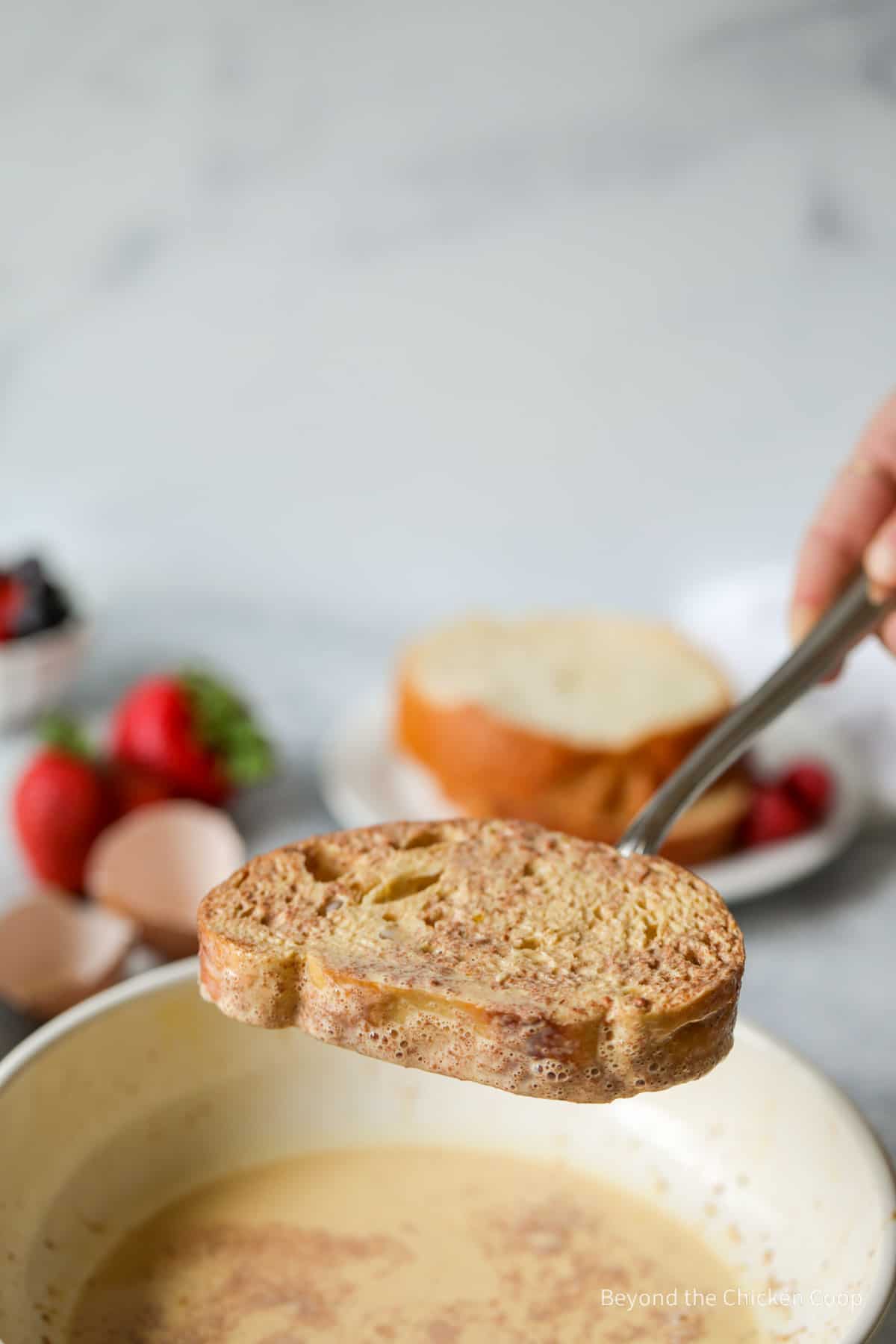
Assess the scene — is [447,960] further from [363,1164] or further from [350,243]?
[350,243]

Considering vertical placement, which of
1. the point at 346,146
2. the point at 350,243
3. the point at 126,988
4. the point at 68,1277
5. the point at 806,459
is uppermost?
the point at 346,146

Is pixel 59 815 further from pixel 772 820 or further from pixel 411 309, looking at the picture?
pixel 411 309

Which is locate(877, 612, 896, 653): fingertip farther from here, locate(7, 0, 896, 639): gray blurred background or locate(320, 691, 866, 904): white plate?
locate(7, 0, 896, 639): gray blurred background

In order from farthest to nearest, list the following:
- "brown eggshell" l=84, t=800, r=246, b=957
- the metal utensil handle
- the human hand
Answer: "brown eggshell" l=84, t=800, r=246, b=957, the human hand, the metal utensil handle

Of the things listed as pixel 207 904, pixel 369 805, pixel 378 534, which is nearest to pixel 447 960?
pixel 207 904

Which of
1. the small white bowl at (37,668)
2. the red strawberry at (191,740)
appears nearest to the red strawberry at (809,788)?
the red strawberry at (191,740)

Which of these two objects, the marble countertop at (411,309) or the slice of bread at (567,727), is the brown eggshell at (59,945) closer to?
the marble countertop at (411,309)

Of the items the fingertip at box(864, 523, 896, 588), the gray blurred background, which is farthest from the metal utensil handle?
the gray blurred background
